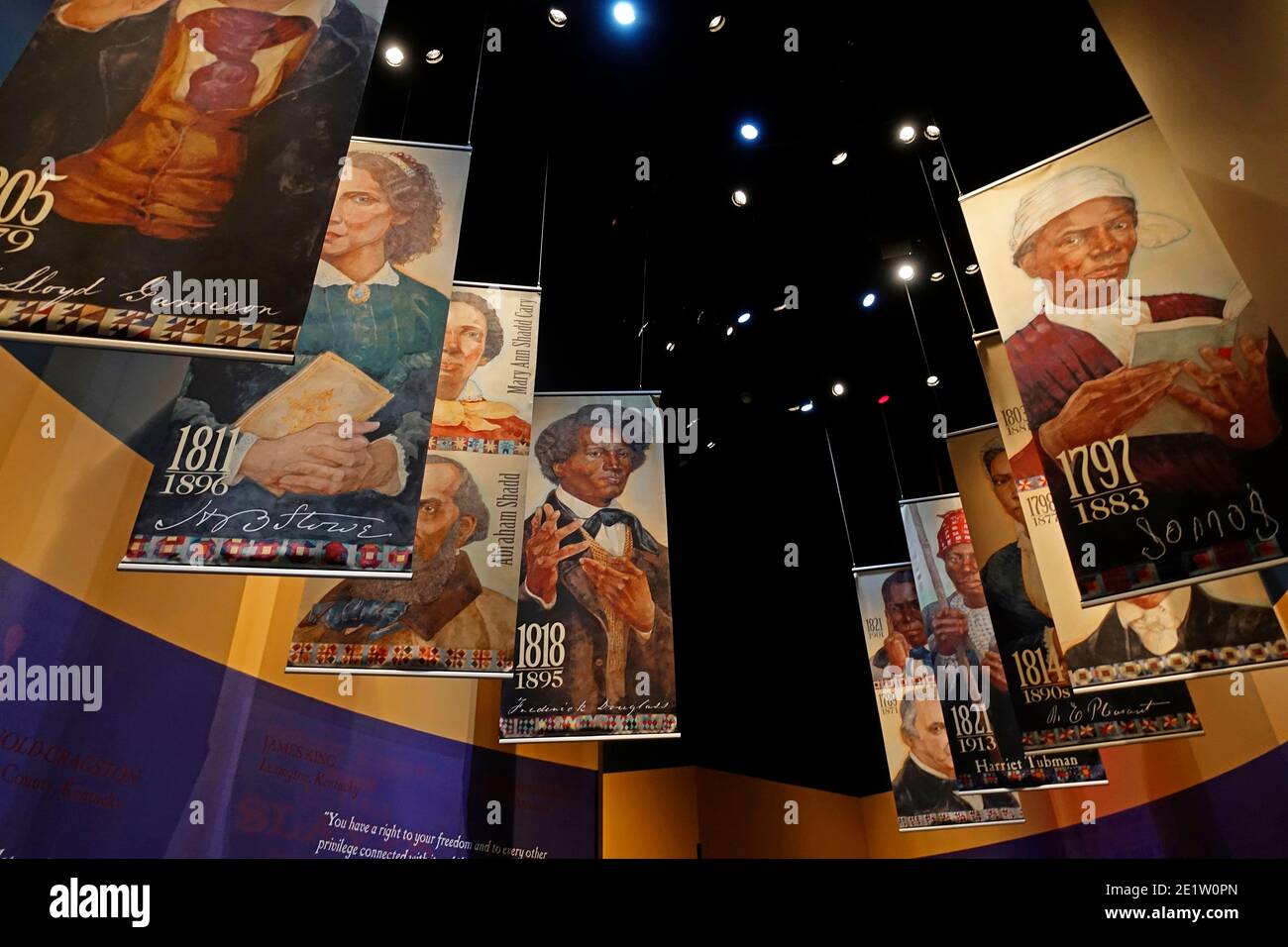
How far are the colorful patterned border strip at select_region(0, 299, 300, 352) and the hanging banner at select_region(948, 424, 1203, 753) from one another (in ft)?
15.0

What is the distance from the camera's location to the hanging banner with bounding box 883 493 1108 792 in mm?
6234

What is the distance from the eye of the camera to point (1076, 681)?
4.36m

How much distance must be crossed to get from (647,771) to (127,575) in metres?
5.73

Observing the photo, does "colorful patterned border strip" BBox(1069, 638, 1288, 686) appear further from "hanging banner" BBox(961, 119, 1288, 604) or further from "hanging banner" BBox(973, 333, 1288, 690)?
"hanging banner" BBox(961, 119, 1288, 604)

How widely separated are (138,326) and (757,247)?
20.0 feet

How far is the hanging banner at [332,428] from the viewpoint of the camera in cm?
324

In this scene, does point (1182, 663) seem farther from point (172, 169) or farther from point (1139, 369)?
point (172, 169)

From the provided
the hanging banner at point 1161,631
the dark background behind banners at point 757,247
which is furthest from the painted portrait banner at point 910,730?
the hanging banner at point 1161,631

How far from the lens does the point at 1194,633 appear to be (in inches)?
172

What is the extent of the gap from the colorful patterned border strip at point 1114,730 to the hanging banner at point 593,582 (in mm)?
2696

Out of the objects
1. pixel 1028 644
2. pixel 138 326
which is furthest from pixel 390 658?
pixel 1028 644
